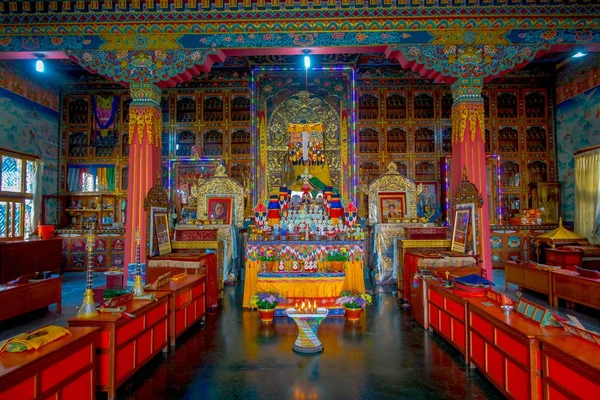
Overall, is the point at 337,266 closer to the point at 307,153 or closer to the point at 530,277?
the point at 530,277

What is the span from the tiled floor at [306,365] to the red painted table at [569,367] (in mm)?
902

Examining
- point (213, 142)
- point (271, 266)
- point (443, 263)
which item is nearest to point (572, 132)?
point (443, 263)

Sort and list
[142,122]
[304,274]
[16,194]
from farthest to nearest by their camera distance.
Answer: [16,194], [142,122], [304,274]

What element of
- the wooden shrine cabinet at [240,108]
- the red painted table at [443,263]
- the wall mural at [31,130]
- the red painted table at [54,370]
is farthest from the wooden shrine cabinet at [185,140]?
the red painted table at [54,370]

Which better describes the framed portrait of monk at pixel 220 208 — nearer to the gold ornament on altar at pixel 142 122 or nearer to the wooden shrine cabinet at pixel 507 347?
the gold ornament on altar at pixel 142 122

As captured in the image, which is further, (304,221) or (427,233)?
(427,233)

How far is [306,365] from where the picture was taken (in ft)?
13.1

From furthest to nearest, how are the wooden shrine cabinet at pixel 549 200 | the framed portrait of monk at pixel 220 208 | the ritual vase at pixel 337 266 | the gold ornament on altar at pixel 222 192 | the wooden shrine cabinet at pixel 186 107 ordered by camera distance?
the wooden shrine cabinet at pixel 186 107 < the wooden shrine cabinet at pixel 549 200 < the gold ornament on altar at pixel 222 192 < the framed portrait of monk at pixel 220 208 < the ritual vase at pixel 337 266

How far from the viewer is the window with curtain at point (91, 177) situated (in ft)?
36.7

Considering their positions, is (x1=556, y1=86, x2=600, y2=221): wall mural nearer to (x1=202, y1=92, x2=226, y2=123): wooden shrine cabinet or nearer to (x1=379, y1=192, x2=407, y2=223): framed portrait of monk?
(x1=379, y1=192, x2=407, y2=223): framed portrait of monk

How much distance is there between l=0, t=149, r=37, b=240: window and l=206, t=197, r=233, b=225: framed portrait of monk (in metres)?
4.54

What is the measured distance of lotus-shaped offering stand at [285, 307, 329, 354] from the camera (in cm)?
435

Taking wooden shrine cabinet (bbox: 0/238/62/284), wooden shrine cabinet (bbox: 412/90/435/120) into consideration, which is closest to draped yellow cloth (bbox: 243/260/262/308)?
wooden shrine cabinet (bbox: 0/238/62/284)

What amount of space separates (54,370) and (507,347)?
131 inches
